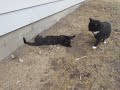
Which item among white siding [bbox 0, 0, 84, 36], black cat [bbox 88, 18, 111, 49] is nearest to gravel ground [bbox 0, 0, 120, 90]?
black cat [bbox 88, 18, 111, 49]

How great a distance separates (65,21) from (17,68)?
2088 millimetres

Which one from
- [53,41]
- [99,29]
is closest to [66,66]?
[53,41]

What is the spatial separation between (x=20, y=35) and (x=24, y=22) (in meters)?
0.25

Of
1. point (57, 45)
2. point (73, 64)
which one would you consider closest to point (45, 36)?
point (57, 45)

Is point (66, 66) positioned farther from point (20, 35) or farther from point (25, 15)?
point (25, 15)

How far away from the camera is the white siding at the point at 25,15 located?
151 inches

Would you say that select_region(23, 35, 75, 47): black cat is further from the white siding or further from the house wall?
the white siding

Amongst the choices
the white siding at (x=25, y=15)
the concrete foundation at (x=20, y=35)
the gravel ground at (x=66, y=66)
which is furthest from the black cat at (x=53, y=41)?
the white siding at (x=25, y=15)

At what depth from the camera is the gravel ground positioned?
3516mm

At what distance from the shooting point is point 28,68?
12.6 ft

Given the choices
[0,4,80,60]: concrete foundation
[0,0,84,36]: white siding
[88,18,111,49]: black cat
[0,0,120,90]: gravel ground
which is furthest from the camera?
[88,18,111,49]: black cat

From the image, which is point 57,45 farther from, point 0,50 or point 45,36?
point 0,50

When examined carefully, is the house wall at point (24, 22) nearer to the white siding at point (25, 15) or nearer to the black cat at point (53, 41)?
the white siding at point (25, 15)

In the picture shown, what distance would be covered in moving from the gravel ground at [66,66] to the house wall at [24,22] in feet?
0.53
